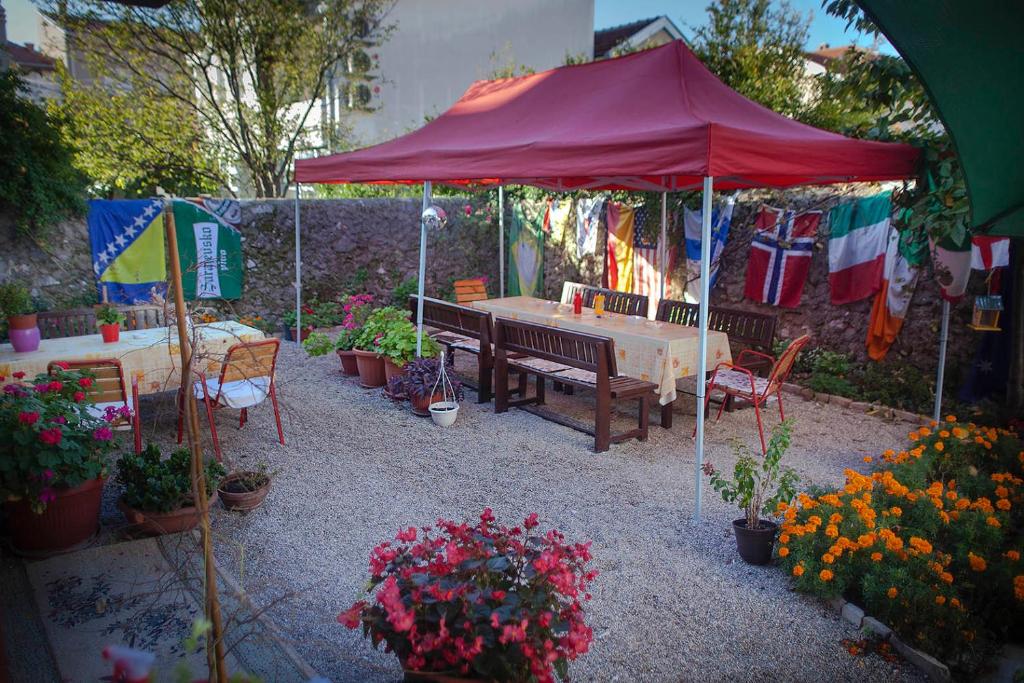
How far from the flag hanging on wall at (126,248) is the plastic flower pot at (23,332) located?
3333 mm

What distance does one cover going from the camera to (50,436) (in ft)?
9.95

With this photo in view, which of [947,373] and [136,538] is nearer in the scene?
[136,538]

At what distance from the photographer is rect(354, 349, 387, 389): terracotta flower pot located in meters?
6.55

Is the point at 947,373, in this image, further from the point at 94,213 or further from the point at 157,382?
the point at 94,213

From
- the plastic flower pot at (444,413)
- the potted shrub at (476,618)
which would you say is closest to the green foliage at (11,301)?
the plastic flower pot at (444,413)

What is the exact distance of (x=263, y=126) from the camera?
37.1 feet

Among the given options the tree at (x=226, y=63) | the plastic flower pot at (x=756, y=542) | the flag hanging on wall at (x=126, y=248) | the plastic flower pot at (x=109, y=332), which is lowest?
the plastic flower pot at (x=756, y=542)

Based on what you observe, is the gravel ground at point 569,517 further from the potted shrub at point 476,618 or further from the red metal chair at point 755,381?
the potted shrub at point 476,618

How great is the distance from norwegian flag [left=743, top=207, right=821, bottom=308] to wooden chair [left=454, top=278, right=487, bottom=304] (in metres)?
3.12

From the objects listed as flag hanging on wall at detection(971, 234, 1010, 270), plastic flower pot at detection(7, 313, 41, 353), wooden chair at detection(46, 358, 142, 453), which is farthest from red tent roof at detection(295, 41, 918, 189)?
plastic flower pot at detection(7, 313, 41, 353)

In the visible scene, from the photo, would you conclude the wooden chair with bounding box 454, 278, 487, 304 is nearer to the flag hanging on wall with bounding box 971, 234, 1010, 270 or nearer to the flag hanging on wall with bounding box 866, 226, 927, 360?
the flag hanging on wall with bounding box 866, 226, 927, 360

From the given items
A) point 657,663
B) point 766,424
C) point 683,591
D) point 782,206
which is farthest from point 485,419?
point 782,206

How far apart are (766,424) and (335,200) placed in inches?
259

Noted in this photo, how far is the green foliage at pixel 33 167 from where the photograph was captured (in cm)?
668
